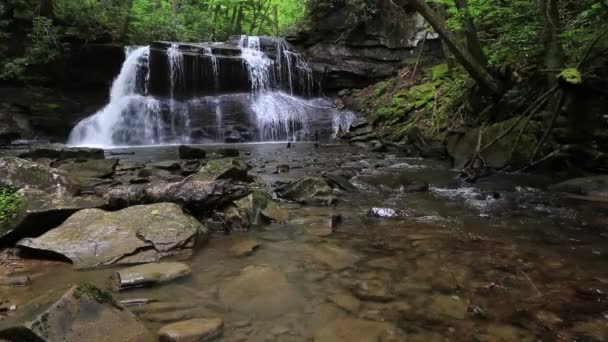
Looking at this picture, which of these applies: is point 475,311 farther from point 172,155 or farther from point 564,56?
point 172,155

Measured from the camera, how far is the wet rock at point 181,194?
15.3 feet

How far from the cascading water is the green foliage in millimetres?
11500

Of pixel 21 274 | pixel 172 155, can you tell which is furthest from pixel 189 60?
pixel 21 274

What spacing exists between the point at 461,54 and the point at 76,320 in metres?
8.36

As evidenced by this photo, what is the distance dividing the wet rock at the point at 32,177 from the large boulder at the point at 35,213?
0.38 meters

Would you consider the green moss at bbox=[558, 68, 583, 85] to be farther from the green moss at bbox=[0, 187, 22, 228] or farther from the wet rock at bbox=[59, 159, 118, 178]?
the wet rock at bbox=[59, 159, 118, 178]

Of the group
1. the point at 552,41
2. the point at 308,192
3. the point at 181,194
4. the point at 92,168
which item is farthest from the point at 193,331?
the point at 552,41

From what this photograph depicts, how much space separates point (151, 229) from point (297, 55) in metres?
17.7

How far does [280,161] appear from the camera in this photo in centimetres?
1029

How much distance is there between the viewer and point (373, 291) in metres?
3.06

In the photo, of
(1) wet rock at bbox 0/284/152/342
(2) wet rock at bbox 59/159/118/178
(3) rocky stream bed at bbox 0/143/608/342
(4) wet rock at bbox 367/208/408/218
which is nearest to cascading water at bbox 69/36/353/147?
(2) wet rock at bbox 59/159/118/178

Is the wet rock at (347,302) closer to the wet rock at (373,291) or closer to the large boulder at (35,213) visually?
the wet rock at (373,291)

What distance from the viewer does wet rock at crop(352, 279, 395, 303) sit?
2.95m

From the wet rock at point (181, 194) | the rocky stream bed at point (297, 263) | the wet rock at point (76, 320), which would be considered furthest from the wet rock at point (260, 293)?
the wet rock at point (181, 194)
